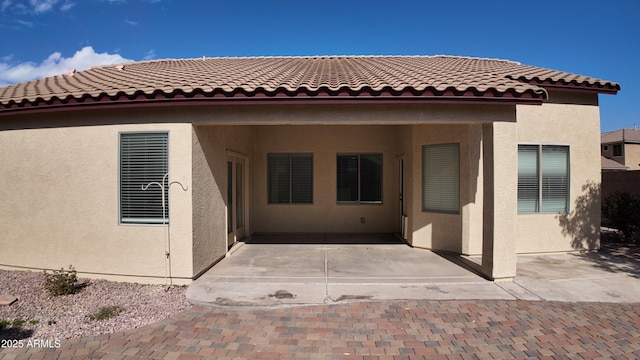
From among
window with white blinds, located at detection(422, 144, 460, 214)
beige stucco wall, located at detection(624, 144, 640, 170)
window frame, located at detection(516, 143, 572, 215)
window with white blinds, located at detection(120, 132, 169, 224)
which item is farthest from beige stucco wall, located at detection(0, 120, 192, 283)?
beige stucco wall, located at detection(624, 144, 640, 170)

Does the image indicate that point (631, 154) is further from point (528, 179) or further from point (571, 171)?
point (528, 179)

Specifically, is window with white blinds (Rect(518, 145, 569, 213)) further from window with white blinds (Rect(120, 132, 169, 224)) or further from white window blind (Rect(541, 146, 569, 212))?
window with white blinds (Rect(120, 132, 169, 224))

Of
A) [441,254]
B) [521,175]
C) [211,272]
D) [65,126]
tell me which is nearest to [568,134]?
[521,175]

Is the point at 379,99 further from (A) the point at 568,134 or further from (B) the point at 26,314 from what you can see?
(B) the point at 26,314

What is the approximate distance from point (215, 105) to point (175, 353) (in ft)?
13.3

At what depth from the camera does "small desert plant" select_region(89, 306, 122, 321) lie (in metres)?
4.52

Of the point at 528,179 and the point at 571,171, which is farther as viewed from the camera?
the point at 571,171

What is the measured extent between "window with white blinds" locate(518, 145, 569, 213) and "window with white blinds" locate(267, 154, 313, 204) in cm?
582

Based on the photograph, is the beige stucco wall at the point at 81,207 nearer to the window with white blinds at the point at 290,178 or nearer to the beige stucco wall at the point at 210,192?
the beige stucco wall at the point at 210,192

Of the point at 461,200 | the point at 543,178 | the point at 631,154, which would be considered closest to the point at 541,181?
the point at 543,178

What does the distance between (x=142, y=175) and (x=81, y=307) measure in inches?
92.5

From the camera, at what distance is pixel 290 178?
10.5 meters

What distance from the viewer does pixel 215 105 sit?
19.7 feet

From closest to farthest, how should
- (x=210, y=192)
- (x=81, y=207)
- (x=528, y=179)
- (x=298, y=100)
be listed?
(x=298, y=100) → (x=81, y=207) → (x=210, y=192) → (x=528, y=179)
